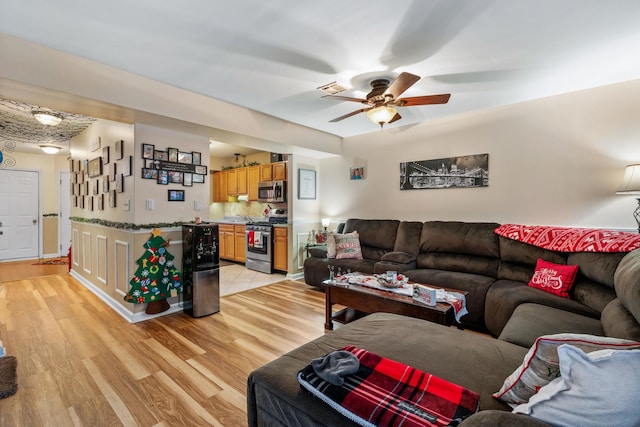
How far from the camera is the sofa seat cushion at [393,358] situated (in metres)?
1.15

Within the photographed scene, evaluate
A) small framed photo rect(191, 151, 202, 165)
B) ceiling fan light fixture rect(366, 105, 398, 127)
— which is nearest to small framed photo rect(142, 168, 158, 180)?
small framed photo rect(191, 151, 202, 165)

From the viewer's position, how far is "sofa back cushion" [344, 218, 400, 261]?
438 centimetres

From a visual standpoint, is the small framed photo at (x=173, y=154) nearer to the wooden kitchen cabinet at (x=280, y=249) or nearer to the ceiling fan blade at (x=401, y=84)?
the wooden kitchen cabinet at (x=280, y=249)

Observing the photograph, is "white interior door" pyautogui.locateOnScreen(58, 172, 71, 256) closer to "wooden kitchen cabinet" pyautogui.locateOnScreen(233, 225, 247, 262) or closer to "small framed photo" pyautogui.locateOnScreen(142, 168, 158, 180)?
"wooden kitchen cabinet" pyautogui.locateOnScreen(233, 225, 247, 262)

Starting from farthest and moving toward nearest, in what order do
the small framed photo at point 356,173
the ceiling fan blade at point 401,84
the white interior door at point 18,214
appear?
the white interior door at point 18,214
the small framed photo at point 356,173
the ceiling fan blade at point 401,84

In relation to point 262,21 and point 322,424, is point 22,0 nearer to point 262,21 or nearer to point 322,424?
point 262,21

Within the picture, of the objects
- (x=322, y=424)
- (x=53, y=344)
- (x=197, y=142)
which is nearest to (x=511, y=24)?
(x=322, y=424)

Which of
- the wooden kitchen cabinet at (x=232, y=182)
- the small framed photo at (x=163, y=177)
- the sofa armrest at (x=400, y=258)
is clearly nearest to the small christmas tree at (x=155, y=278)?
the small framed photo at (x=163, y=177)

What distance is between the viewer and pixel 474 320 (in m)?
2.94

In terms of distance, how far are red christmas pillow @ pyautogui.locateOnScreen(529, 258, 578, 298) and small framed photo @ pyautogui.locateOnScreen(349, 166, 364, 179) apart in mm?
2884

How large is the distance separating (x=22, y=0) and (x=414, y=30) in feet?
8.22

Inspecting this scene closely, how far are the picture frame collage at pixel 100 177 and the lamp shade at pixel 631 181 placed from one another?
197 inches

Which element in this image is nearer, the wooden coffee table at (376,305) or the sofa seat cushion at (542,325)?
the sofa seat cushion at (542,325)

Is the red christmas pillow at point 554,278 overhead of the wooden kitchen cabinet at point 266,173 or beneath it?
beneath
